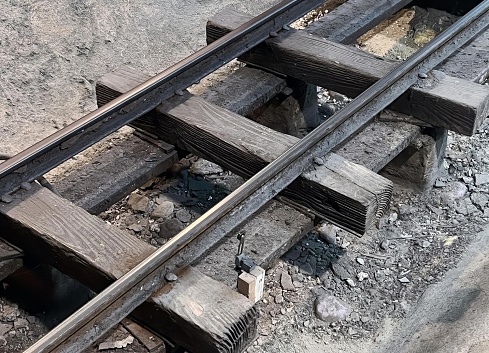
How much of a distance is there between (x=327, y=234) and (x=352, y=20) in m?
1.51

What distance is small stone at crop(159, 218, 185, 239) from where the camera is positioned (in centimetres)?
395

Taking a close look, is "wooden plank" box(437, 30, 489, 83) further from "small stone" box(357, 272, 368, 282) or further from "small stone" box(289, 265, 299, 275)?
"small stone" box(289, 265, 299, 275)

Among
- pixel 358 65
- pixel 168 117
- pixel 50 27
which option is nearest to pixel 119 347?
pixel 168 117

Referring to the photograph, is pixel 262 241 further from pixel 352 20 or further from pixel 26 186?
pixel 352 20

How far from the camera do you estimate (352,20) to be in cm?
482

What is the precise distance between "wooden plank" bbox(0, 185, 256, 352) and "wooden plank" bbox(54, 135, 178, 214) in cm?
26

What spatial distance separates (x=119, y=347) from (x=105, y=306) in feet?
0.48

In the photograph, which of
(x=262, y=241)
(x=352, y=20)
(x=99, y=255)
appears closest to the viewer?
(x=99, y=255)

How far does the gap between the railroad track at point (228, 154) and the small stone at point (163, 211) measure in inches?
20.5

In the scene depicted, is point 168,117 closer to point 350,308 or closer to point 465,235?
point 350,308

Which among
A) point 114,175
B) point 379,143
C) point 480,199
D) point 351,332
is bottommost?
point 351,332

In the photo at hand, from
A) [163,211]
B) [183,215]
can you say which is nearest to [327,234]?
[183,215]

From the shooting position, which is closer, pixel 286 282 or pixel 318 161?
pixel 318 161

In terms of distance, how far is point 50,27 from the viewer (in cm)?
572
